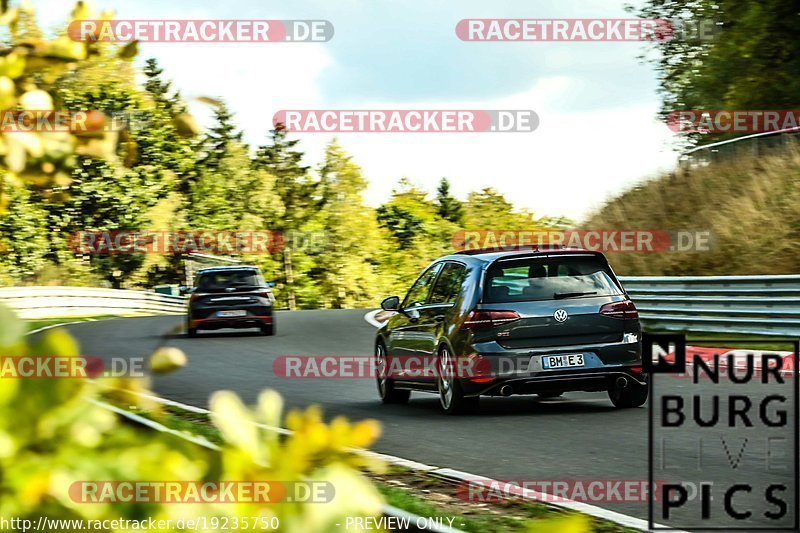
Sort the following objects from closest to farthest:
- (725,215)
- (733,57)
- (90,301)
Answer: (725,215), (733,57), (90,301)

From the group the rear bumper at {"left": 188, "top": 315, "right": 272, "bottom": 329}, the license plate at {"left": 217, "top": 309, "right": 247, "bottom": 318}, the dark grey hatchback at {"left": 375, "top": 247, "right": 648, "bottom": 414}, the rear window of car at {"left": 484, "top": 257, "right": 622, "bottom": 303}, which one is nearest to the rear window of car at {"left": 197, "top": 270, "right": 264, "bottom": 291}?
the license plate at {"left": 217, "top": 309, "right": 247, "bottom": 318}

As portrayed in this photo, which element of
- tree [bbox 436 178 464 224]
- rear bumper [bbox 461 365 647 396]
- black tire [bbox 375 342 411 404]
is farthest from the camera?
tree [bbox 436 178 464 224]

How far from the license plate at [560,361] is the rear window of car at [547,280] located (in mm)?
572

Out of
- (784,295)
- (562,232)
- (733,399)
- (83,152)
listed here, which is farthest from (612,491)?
(562,232)

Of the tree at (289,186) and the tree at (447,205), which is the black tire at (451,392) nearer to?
the tree at (289,186)

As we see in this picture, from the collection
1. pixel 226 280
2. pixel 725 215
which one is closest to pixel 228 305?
pixel 226 280

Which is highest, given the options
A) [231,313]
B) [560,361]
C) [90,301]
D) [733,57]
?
[733,57]

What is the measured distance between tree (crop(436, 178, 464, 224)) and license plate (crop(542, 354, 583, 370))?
135155 millimetres

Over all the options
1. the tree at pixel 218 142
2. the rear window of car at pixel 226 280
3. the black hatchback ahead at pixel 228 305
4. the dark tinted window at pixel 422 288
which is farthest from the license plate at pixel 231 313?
the tree at pixel 218 142

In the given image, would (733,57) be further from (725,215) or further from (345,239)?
(345,239)

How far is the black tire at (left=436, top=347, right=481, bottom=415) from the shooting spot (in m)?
11.6

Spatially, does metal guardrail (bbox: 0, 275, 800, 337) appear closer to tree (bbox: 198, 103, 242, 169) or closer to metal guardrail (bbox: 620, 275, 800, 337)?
metal guardrail (bbox: 620, 275, 800, 337)

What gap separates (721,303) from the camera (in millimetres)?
20328

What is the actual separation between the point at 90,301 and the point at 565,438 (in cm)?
3828
